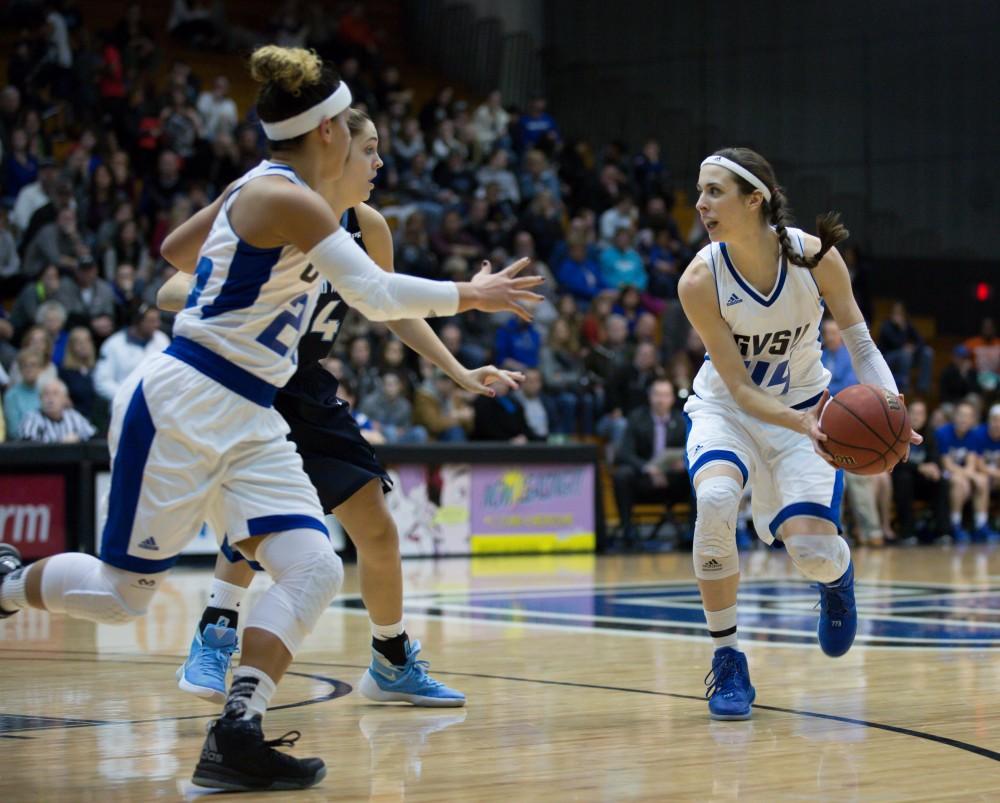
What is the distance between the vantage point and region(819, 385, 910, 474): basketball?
16.0 ft

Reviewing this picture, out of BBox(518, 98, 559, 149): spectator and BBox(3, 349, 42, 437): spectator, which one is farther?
BBox(518, 98, 559, 149): spectator

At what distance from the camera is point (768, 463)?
18.0 feet

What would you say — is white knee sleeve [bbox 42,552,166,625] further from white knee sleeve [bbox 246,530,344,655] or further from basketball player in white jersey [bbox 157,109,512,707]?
basketball player in white jersey [bbox 157,109,512,707]

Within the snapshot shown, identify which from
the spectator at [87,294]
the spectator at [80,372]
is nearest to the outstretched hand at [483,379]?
the spectator at [80,372]

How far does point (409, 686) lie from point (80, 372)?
26.5 feet

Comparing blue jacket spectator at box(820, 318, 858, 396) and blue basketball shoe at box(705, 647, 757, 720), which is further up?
blue jacket spectator at box(820, 318, 858, 396)

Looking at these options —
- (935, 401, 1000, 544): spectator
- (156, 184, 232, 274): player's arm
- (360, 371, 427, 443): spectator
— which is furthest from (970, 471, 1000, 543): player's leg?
(156, 184, 232, 274): player's arm

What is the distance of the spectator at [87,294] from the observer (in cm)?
1331

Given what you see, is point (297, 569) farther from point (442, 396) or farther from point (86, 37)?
point (86, 37)

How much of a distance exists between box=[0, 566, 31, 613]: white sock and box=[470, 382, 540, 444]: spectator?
957 centimetres

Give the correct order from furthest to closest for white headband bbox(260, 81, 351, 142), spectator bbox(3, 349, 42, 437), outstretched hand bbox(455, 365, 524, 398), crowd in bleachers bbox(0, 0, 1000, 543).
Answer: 1. crowd in bleachers bbox(0, 0, 1000, 543)
2. spectator bbox(3, 349, 42, 437)
3. outstretched hand bbox(455, 365, 524, 398)
4. white headband bbox(260, 81, 351, 142)

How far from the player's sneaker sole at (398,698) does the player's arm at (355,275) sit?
1831 mm

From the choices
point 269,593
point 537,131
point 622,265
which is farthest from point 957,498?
point 269,593

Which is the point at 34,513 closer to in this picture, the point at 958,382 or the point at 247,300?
the point at 247,300
